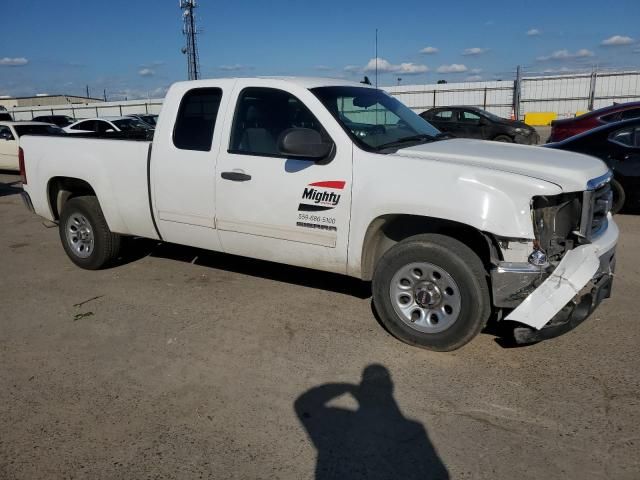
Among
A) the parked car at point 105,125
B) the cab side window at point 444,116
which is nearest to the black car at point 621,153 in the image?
the cab side window at point 444,116

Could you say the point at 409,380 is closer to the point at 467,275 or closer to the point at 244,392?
the point at 467,275

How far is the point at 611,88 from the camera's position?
31.8 meters

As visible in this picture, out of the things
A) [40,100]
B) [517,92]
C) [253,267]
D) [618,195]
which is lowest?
[253,267]

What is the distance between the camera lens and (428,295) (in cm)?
381

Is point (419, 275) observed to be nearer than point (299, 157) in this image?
Yes

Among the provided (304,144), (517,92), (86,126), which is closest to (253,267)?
(304,144)

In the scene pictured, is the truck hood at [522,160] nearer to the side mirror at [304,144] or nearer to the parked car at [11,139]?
the side mirror at [304,144]

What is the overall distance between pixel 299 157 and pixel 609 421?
273 cm

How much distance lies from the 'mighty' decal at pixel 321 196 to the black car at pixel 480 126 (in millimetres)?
14905

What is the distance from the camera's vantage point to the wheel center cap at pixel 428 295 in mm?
3787

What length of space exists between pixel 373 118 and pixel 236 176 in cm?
131

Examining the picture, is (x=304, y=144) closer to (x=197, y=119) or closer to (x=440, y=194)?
(x=440, y=194)

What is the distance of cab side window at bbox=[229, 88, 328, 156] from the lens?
4.42m

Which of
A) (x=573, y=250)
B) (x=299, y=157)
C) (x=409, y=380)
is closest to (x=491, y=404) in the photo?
(x=409, y=380)
